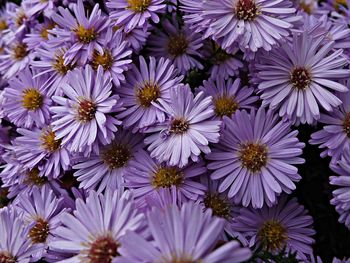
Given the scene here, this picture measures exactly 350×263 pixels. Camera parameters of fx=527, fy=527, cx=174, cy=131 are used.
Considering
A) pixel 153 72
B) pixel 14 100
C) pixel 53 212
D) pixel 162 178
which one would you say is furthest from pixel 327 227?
pixel 14 100

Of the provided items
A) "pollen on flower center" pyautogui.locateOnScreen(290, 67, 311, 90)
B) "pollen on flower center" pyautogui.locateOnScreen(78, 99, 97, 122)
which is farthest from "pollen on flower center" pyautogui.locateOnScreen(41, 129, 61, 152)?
"pollen on flower center" pyautogui.locateOnScreen(290, 67, 311, 90)

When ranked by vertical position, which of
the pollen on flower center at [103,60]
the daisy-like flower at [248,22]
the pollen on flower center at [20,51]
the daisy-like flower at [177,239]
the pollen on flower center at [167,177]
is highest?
the pollen on flower center at [20,51]

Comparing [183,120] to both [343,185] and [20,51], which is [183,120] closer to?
[343,185]

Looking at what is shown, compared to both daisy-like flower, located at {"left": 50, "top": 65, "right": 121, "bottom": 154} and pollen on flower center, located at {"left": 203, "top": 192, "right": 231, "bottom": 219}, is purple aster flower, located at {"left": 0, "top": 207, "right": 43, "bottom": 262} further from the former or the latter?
Answer: pollen on flower center, located at {"left": 203, "top": 192, "right": 231, "bottom": 219}

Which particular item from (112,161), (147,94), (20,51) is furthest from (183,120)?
(20,51)

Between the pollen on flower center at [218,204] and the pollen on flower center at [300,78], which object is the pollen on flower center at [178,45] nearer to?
the pollen on flower center at [300,78]

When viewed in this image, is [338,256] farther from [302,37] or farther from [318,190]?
[302,37]

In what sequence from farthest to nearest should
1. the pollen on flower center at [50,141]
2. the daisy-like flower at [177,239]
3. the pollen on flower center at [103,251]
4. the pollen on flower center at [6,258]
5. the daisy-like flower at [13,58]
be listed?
the daisy-like flower at [13,58]
the pollen on flower center at [50,141]
the pollen on flower center at [6,258]
the pollen on flower center at [103,251]
the daisy-like flower at [177,239]

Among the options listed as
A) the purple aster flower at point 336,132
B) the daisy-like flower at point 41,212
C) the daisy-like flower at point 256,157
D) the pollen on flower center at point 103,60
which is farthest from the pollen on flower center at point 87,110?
the purple aster flower at point 336,132
